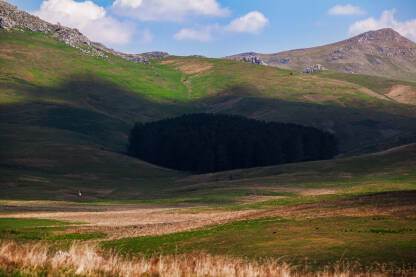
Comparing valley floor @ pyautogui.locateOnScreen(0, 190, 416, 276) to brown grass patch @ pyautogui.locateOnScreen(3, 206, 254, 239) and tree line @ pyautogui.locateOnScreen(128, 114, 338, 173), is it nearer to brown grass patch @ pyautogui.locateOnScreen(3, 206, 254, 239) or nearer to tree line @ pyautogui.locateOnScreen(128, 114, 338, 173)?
brown grass patch @ pyautogui.locateOnScreen(3, 206, 254, 239)

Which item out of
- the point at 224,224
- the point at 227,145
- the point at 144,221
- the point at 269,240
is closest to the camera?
the point at 269,240

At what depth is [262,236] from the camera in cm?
3641

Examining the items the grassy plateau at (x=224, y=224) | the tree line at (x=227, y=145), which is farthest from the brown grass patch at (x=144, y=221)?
the tree line at (x=227, y=145)

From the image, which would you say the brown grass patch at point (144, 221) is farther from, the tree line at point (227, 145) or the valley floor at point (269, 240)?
the tree line at point (227, 145)

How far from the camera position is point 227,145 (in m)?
159

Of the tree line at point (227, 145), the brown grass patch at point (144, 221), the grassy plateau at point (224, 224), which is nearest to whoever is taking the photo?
the grassy plateau at point (224, 224)

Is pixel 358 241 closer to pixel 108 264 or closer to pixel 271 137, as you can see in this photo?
pixel 108 264

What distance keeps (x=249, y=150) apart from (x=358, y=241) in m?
126

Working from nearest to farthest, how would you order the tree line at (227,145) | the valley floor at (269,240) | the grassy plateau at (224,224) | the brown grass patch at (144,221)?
1. the grassy plateau at (224,224)
2. the valley floor at (269,240)
3. the brown grass patch at (144,221)
4. the tree line at (227,145)

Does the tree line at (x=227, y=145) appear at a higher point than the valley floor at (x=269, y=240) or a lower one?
higher

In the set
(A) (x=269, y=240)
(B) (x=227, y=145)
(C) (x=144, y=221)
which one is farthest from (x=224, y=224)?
(B) (x=227, y=145)

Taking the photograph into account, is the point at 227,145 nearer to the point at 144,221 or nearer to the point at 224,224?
the point at 144,221

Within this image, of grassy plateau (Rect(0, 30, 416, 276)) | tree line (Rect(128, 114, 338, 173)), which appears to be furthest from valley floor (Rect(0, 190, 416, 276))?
tree line (Rect(128, 114, 338, 173))

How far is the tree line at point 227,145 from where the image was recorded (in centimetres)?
15750
